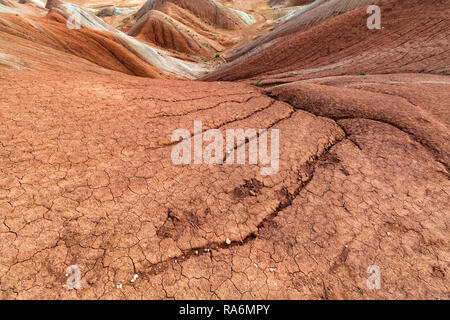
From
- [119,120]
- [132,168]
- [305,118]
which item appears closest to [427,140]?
[305,118]

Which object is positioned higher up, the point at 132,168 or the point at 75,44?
the point at 75,44

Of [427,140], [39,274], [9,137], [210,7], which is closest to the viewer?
[39,274]

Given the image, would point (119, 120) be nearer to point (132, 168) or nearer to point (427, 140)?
point (132, 168)

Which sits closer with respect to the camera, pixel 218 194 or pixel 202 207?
pixel 202 207
